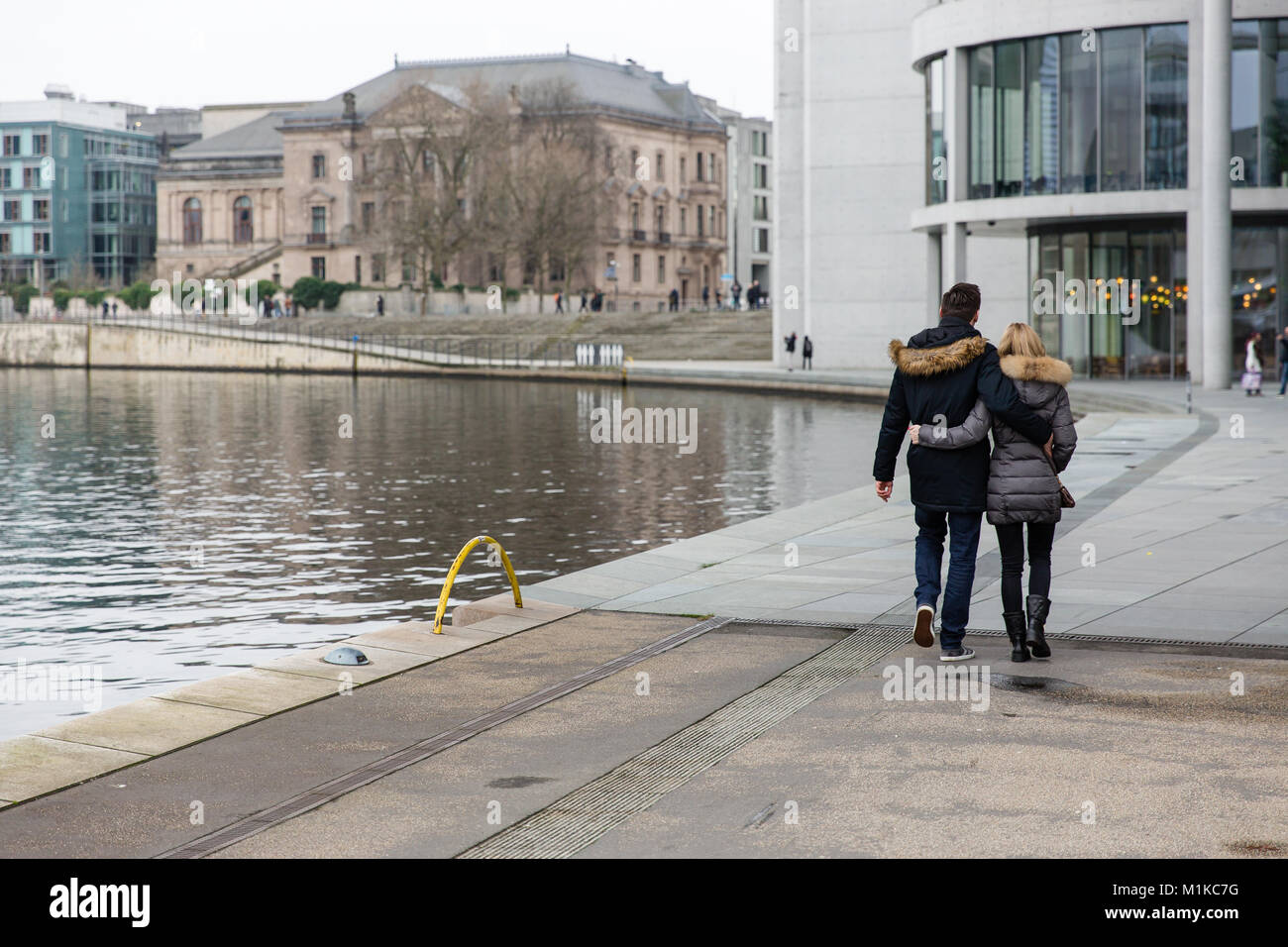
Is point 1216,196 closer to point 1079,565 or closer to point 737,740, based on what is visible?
point 1079,565

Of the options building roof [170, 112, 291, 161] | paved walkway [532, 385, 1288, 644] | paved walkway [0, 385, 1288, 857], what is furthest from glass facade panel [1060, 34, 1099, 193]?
building roof [170, 112, 291, 161]

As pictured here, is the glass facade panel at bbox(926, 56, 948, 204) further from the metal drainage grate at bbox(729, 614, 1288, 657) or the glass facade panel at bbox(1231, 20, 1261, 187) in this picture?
the metal drainage grate at bbox(729, 614, 1288, 657)

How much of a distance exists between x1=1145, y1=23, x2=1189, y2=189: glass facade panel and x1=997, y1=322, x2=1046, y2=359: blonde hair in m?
35.9

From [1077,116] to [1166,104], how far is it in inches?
91.3

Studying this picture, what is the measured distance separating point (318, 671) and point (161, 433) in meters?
28.0

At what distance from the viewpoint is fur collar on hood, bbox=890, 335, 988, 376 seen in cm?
962

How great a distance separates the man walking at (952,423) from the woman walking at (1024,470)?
→ 0.08 meters

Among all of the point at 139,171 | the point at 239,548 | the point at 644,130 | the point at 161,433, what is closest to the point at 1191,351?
the point at 161,433

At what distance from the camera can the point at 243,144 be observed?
125750mm

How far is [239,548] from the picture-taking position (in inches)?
717

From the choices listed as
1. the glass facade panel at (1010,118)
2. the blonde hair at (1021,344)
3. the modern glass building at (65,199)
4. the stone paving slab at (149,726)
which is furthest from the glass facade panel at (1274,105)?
the modern glass building at (65,199)

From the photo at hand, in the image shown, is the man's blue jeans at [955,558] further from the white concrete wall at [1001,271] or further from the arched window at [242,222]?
the arched window at [242,222]

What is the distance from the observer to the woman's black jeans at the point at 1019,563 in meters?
9.80

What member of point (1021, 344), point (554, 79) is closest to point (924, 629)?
point (1021, 344)
